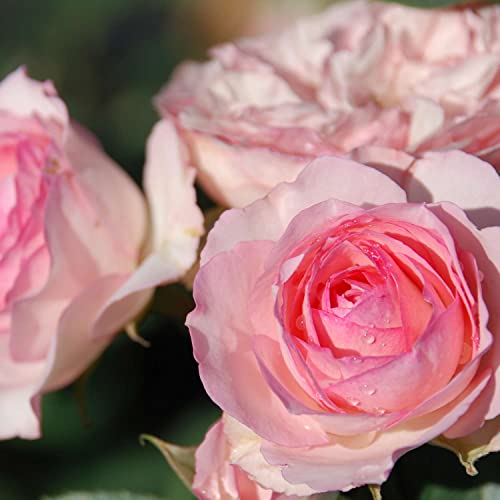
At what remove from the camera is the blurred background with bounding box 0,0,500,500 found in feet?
2.01

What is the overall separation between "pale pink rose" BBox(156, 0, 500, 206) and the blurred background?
0.12m

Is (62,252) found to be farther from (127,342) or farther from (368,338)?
(127,342)

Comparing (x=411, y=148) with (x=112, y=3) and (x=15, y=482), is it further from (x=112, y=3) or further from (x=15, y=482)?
(x=112, y=3)

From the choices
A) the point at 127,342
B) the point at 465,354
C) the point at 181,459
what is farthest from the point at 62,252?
the point at 127,342

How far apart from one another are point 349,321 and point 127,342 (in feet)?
1.68

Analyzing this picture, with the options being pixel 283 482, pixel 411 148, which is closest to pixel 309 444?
pixel 283 482

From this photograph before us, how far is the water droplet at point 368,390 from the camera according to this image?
1.33ft

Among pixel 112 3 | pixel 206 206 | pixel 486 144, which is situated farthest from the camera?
pixel 112 3

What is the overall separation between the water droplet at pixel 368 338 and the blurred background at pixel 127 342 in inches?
5.1

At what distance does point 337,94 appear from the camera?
576mm

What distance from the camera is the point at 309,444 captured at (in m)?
0.42

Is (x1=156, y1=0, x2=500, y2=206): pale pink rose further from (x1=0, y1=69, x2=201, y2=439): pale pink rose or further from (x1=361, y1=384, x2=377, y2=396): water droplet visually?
(x1=361, y1=384, x2=377, y2=396): water droplet

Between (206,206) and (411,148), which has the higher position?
(411,148)

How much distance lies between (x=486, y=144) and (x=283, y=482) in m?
0.21
